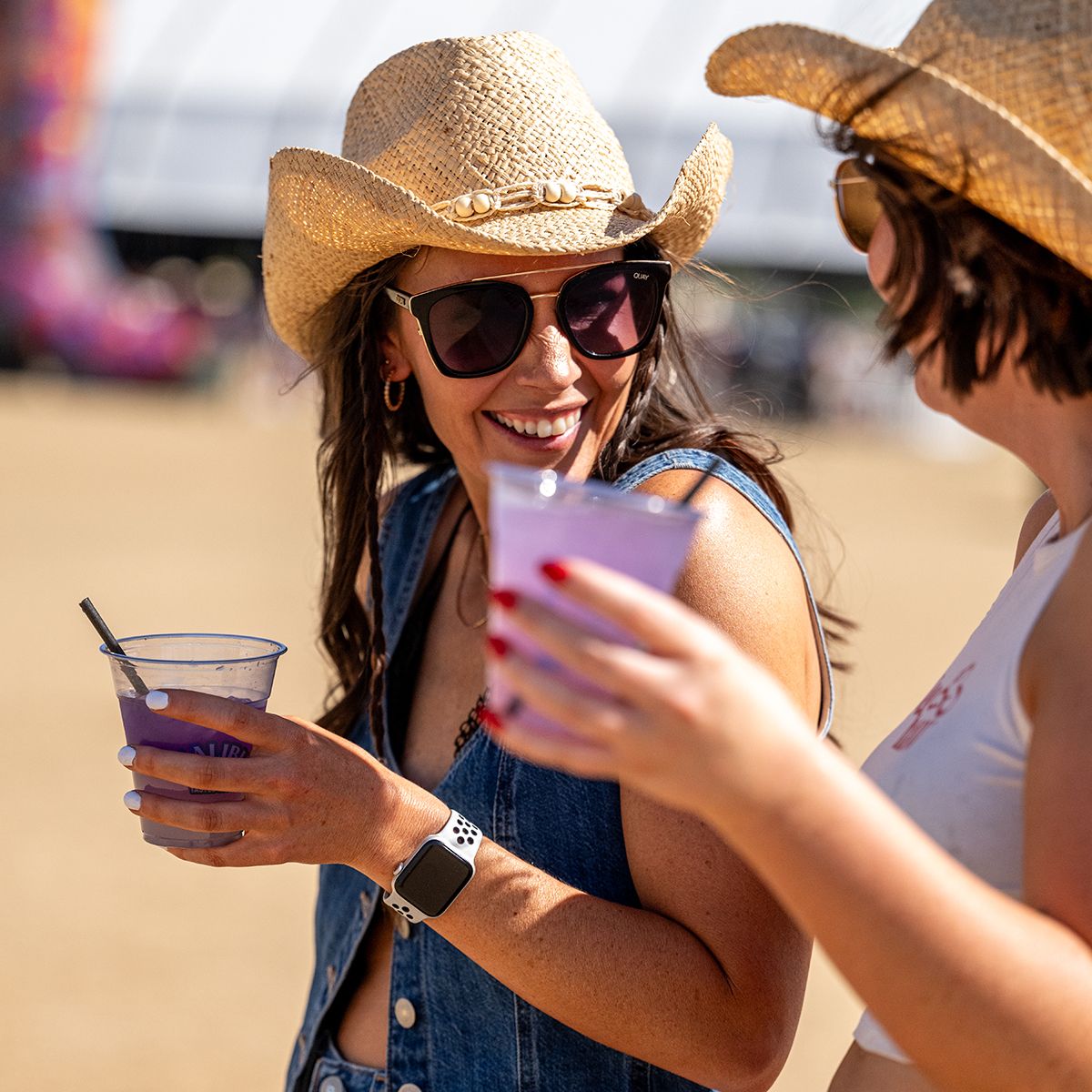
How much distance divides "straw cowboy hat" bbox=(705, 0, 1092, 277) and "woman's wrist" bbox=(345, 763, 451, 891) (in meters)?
0.99

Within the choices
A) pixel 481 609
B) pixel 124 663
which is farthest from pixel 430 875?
pixel 481 609

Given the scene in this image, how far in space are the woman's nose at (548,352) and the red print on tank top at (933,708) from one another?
862mm

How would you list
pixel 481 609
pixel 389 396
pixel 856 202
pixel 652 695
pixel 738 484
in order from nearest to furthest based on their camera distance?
pixel 652 695
pixel 856 202
pixel 738 484
pixel 481 609
pixel 389 396

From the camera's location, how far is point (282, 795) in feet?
5.89

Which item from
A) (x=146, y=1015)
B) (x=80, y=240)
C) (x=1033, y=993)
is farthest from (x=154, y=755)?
(x=80, y=240)

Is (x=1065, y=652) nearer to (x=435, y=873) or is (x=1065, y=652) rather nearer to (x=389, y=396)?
(x=435, y=873)

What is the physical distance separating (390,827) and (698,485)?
624mm

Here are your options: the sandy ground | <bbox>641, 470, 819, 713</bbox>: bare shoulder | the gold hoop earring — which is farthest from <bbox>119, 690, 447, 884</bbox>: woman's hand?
the sandy ground

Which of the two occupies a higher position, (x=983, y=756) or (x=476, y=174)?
(x=476, y=174)

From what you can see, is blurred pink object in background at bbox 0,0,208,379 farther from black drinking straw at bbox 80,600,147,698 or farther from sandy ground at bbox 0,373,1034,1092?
black drinking straw at bbox 80,600,147,698

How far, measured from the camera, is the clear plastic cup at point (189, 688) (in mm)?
1828

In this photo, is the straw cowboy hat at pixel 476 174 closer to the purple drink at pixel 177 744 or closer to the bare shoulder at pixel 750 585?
the bare shoulder at pixel 750 585

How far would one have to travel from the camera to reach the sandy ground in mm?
4656

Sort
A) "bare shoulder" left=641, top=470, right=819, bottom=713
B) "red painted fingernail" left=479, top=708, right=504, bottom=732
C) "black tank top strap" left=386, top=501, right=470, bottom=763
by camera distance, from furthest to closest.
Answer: "black tank top strap" left=386, top=501, right=470, bottom=763, "bare shoulder" left=641, top=470, right=819, bottom=713, "red painted fingernail" left=479, top=708, right=504, bottom=732
